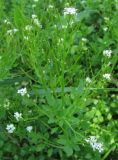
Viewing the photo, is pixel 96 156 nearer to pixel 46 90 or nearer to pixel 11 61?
pixel 46 90

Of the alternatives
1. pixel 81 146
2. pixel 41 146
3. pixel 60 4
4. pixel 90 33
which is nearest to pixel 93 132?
pixel 81 146

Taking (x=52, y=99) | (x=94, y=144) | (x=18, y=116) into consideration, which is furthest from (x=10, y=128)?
(x=94, y=144)

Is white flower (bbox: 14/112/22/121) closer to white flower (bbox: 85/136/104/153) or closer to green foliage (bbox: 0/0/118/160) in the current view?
green foliage (bbox: 0/0/118/160)

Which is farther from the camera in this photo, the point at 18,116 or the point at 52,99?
the point at 18,116

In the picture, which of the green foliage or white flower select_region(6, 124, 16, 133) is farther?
white flower select_region(6, 124, 16, 133)

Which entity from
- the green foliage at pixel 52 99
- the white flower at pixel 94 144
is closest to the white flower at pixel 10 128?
the green foliage at pixel 52 99

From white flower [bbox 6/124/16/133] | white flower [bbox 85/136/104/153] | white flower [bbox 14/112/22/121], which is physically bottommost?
white flower [bbox 85/136/104/153]

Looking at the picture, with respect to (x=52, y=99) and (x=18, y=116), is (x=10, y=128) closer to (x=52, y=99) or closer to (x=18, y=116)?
(x=18, y=116)

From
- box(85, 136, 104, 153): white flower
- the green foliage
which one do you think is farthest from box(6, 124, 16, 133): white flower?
box(85, 136, 104, 153): white flower

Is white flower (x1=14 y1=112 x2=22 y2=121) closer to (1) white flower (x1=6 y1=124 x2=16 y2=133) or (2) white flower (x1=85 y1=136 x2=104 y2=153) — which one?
(1) white flower (x1=6 y1=124 x2=16 y2=133)

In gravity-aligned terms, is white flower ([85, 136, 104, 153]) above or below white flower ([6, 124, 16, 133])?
below

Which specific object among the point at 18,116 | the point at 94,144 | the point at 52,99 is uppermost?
the point at 52,99

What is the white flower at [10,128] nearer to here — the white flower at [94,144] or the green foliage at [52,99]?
the green foliage at [52,99]

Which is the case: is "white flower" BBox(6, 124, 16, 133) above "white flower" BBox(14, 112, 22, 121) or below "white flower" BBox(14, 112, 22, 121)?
below
